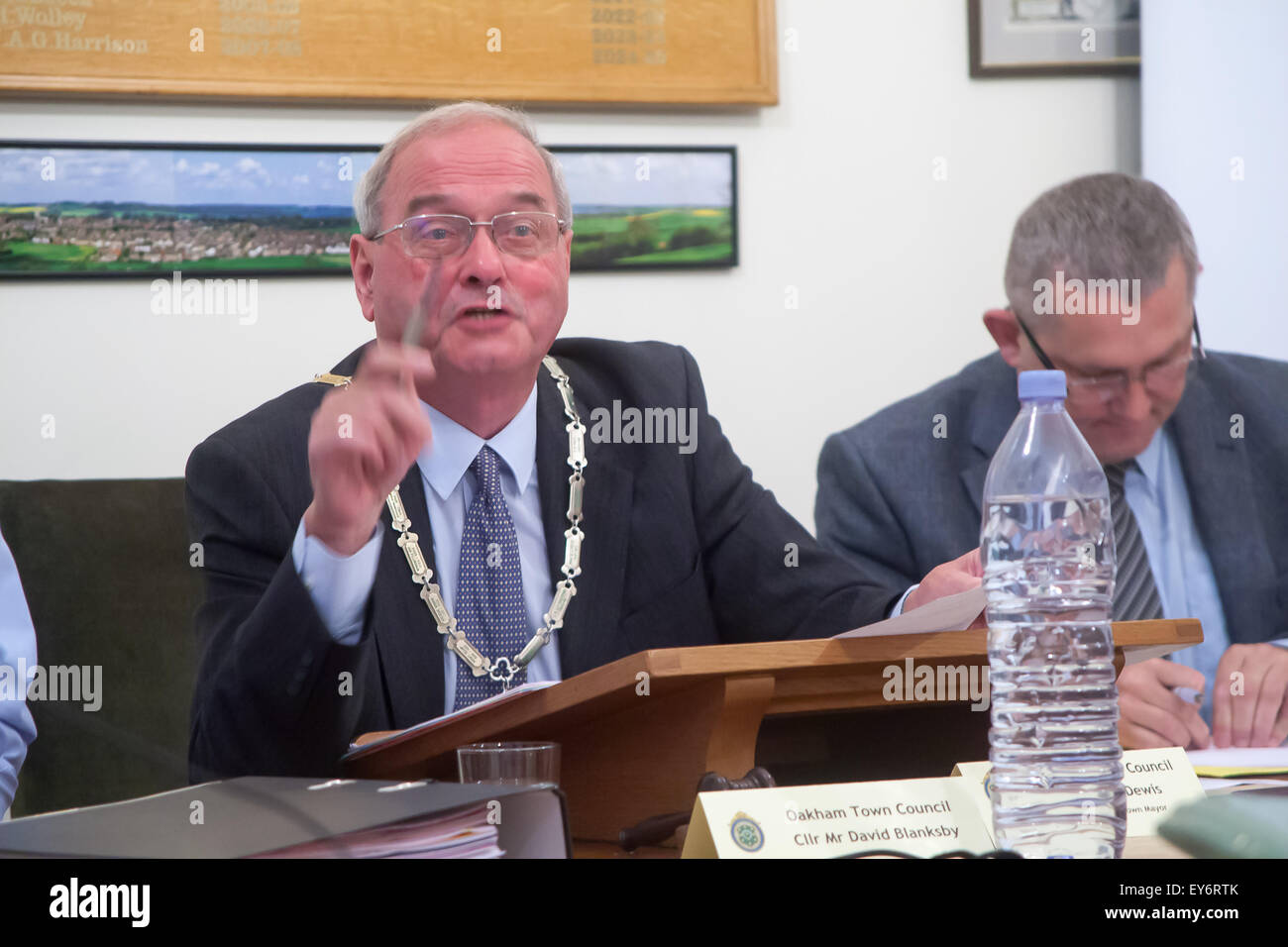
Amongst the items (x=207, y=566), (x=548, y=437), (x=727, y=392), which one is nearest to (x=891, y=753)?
(x=548, y=437)

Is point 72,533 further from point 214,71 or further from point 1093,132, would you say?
point 1093,132

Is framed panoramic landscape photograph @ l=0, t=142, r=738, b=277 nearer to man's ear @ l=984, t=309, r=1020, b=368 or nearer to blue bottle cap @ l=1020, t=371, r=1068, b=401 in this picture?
man's ear @ l=984, t=309, r=1020, b=368

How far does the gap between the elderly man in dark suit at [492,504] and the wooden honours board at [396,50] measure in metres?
0.79

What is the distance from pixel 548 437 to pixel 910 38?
1553mm

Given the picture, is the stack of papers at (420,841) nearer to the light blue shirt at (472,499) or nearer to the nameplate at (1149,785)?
the nameplate at (1149,785)

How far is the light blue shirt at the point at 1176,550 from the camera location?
1.92 metres

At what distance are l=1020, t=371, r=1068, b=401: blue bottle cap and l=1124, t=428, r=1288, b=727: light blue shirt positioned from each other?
112cm

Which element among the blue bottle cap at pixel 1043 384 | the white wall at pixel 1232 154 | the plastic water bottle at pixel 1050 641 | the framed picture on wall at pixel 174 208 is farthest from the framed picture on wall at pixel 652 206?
the blue bottle cap at pixel 1043 384

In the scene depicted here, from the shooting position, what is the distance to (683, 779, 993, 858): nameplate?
731 millimetres

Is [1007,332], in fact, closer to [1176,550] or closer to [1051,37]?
[1176,550]

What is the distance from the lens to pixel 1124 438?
1897mm

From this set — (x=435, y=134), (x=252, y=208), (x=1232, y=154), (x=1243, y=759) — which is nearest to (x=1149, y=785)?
(x=1243, y=759)

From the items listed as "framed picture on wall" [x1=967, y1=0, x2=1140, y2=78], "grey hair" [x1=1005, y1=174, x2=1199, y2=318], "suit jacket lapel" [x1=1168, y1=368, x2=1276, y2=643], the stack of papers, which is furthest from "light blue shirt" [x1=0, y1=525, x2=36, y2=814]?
"framed picture on wall" [x1=967, y1=0, x2=1140, y2=78]

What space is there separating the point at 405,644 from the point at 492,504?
0.69 feet
